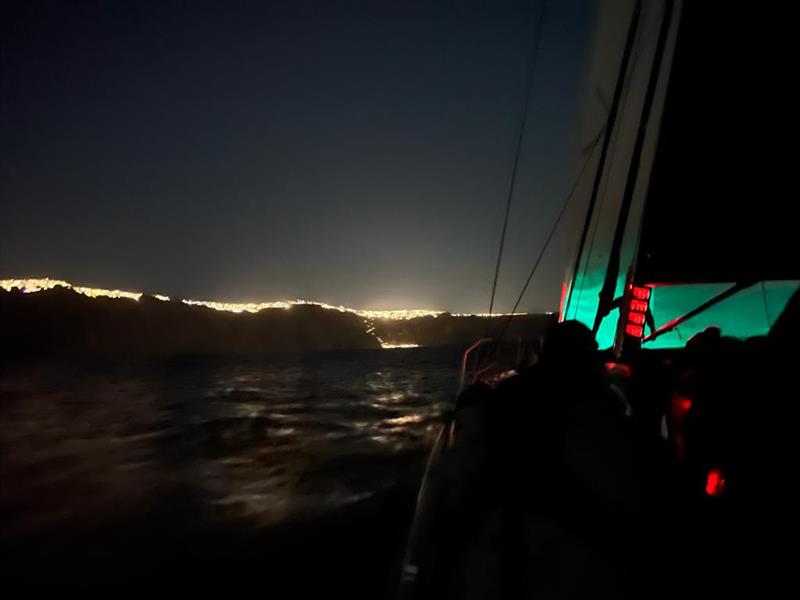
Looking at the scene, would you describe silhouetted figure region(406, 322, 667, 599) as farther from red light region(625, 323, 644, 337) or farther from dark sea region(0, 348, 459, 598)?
red light region(625, 323, 644, 337)

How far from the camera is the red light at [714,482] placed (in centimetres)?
279

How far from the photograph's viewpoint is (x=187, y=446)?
15289 millimetres

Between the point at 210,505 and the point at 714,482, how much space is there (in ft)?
31.9

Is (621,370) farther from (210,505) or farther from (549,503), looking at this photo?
(210,505)

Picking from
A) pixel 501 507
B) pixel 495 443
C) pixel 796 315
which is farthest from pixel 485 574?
pixel 796 315

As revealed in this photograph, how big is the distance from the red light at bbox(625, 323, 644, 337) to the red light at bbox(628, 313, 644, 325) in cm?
8

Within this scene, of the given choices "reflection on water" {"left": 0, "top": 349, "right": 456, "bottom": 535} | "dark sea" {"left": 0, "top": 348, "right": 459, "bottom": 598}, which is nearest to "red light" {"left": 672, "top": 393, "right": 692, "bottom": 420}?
"dark sea" {"left": 0, "top": 348, "right": 459, "bottom": 598}

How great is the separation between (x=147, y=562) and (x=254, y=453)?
278 inches

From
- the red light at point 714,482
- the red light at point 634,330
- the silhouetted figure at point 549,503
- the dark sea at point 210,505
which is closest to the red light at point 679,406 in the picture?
the red light at point 714,482

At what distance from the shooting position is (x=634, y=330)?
28.1 feet

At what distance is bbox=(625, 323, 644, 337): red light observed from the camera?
27.6 feet

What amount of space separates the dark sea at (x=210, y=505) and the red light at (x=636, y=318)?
5887 mm

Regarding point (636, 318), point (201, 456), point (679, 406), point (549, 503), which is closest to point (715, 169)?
point (636, 318)

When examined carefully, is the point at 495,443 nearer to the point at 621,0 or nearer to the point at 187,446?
the point at 621,0
